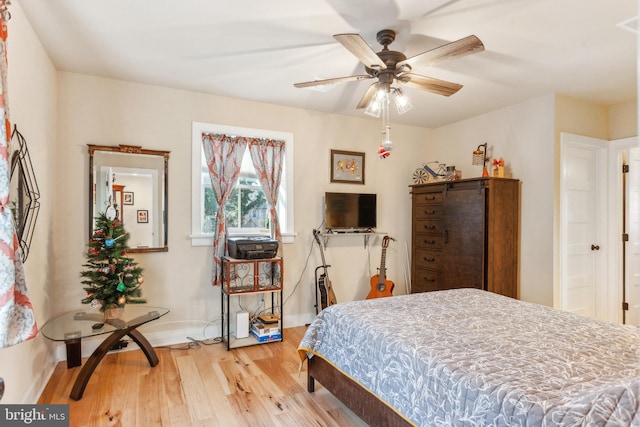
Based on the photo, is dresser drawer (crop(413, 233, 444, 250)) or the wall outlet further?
dresser drawer (crop(413, 233, 444, 250))

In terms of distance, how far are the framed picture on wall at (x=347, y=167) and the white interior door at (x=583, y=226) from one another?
7.14 ft

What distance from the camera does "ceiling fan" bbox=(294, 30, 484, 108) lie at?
1988 millimetres

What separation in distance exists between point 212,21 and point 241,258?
79.8 inches

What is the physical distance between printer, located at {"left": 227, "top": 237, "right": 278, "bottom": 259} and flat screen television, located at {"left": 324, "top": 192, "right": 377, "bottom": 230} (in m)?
0.88

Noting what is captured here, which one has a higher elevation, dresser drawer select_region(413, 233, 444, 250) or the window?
the window

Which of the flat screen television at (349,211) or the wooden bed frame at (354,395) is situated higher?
the flat screen television at (349,211)

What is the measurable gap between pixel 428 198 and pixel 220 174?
252 centimetres

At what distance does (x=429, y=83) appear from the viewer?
2594 mm

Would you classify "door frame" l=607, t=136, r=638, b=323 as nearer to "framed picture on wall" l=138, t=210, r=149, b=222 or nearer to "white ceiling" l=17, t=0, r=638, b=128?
"white ceiling" l=17, t=0, r=638, b=128

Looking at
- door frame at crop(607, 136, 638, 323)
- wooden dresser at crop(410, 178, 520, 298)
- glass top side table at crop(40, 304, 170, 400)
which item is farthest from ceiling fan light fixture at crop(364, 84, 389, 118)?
door frame at crop(607, 136, 638, 323)

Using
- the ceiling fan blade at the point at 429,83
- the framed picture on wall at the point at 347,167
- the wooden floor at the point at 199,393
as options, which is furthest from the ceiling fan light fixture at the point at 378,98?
the wooden floor at the point at 199,393

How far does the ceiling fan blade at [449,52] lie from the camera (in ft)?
6.37

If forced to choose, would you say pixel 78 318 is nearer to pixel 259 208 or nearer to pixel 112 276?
pixel 112 276

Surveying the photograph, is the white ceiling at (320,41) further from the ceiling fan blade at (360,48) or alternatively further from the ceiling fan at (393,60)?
the ceiling fan blade at (360,48)
